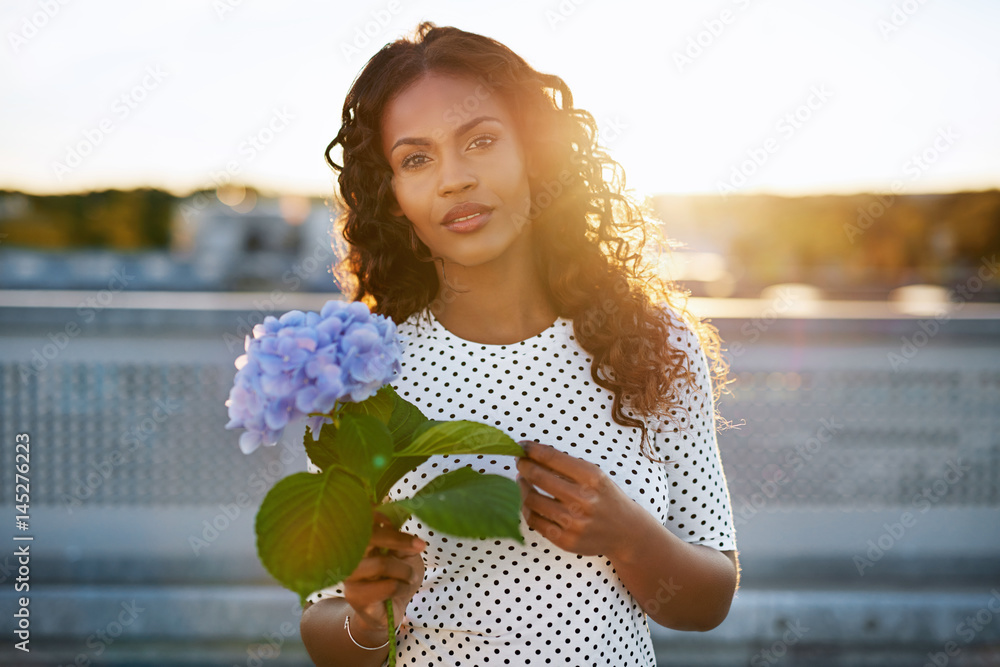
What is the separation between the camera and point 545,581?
55.4 inches

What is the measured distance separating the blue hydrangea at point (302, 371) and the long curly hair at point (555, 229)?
0.70 m

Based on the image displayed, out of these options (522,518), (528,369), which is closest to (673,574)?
(522,518)

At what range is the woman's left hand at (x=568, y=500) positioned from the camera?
1213 mm

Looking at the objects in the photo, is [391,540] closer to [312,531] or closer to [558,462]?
[312,531]

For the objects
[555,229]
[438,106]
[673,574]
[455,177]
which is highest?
[438,106]

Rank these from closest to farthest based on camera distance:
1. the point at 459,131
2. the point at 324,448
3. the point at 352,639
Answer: the point at 324,448 < the point at 352,639 < the point at 459,131

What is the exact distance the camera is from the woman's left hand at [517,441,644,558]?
1.21 m

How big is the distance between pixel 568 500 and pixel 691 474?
0.44 meters

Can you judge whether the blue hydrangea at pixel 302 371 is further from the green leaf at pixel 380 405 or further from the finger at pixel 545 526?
the finger at pixel 545 526

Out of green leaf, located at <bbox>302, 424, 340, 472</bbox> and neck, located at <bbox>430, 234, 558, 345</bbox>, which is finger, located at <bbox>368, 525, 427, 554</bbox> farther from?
neck, located at <bbox>430, 234, 558, 345</bbox>

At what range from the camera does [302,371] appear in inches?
37.2

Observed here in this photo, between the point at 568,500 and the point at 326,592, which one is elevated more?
the point at 568,500

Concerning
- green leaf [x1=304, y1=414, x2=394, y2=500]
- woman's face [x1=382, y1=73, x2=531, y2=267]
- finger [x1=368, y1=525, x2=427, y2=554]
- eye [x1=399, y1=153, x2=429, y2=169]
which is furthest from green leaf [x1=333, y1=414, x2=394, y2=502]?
eye [x1=399, y1=153, x2=429, y2=169]

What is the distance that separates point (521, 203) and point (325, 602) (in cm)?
99
